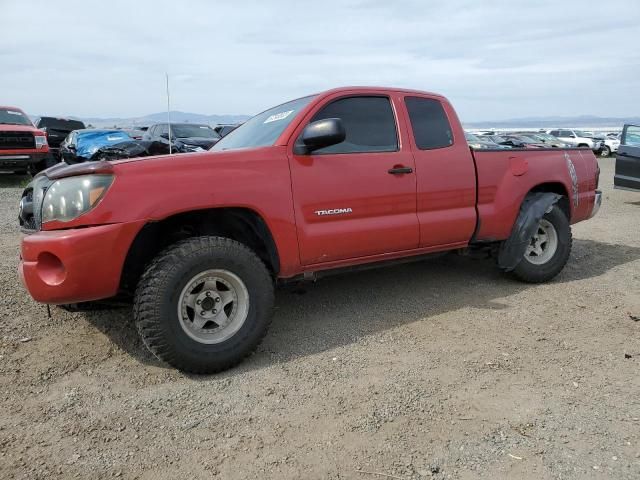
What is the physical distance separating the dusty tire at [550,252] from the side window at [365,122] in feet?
6.43

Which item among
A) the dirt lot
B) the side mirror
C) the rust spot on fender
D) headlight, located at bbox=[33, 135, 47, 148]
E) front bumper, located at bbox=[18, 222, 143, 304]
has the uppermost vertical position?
headlight, located at bbox=[33, 135, 47, 148]

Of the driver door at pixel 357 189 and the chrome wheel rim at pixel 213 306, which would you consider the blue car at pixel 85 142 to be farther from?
the chrome wheel rim at pixel 213 306

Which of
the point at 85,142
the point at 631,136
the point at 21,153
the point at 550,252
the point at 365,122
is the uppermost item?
the point at 85,142

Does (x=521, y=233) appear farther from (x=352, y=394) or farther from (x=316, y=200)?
(x=352, y=394)

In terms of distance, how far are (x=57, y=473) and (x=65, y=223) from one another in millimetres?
1351

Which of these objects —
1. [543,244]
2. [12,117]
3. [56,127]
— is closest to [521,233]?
[543,244]

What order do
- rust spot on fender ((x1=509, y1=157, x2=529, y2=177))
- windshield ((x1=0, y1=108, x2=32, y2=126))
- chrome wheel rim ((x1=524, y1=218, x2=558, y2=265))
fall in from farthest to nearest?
windshield ((x1=0, y1=108, x2=32, y2=126)) → chrome wheel rim ((x1=524, y1=218, x2=558, y2=265)) → rust spot on fender ((x1=509, y1=157, x2=529, y2=177))

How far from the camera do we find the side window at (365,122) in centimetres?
397

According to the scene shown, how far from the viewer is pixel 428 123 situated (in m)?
4.45

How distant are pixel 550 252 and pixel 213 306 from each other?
349cm

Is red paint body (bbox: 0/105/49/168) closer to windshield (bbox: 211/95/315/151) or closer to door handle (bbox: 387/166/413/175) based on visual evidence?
windshield (bbox: 211/95/315/151)

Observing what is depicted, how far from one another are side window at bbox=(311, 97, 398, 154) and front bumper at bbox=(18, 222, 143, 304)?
5.49 ft

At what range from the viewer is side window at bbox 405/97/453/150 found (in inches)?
171

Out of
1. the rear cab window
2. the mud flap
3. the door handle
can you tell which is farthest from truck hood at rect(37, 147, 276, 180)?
the rear cab window
